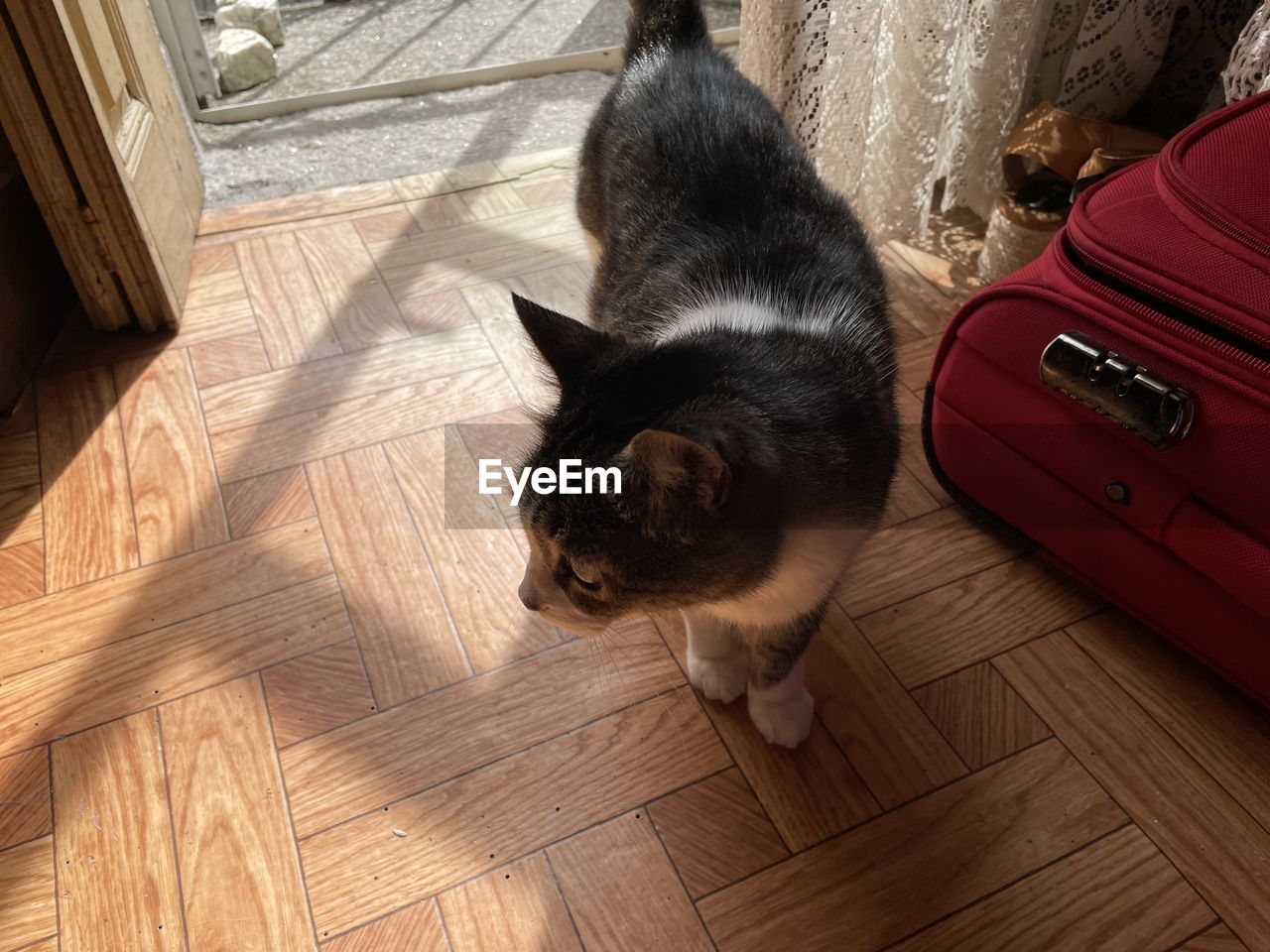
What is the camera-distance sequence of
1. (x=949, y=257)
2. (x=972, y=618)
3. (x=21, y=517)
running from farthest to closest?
(x=949, y=257)
(x=21, y=517)
(x=972, y=618)

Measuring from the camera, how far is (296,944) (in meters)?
0.85

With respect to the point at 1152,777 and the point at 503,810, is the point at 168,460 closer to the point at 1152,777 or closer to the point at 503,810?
the point at 503,810

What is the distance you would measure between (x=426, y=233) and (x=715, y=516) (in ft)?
4.07

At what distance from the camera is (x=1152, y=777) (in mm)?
963

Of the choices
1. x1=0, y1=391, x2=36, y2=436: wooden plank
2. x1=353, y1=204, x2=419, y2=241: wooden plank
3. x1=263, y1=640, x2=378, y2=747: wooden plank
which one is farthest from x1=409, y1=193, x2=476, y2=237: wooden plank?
x1=263, y1=640, x2=378, y2=747: wooden plank

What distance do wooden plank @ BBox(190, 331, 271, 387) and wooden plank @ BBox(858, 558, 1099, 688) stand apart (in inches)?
40.5

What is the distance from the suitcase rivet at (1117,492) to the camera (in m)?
0.96

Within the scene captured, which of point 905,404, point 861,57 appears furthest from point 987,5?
point 905,404

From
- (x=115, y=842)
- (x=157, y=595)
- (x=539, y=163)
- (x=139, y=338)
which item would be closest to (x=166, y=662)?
(x=157, y=595)

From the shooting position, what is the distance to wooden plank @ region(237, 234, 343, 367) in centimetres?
149

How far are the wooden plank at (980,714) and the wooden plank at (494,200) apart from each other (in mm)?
1224

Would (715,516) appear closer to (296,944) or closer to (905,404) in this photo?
(296,944)

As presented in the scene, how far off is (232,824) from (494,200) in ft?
4.21

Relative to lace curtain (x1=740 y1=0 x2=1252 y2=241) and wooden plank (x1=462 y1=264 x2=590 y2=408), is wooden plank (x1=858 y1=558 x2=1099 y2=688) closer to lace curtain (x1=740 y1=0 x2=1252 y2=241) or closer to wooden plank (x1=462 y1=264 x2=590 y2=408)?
wooden plank (x1=462 y1=264 x2=590 y2=408)
